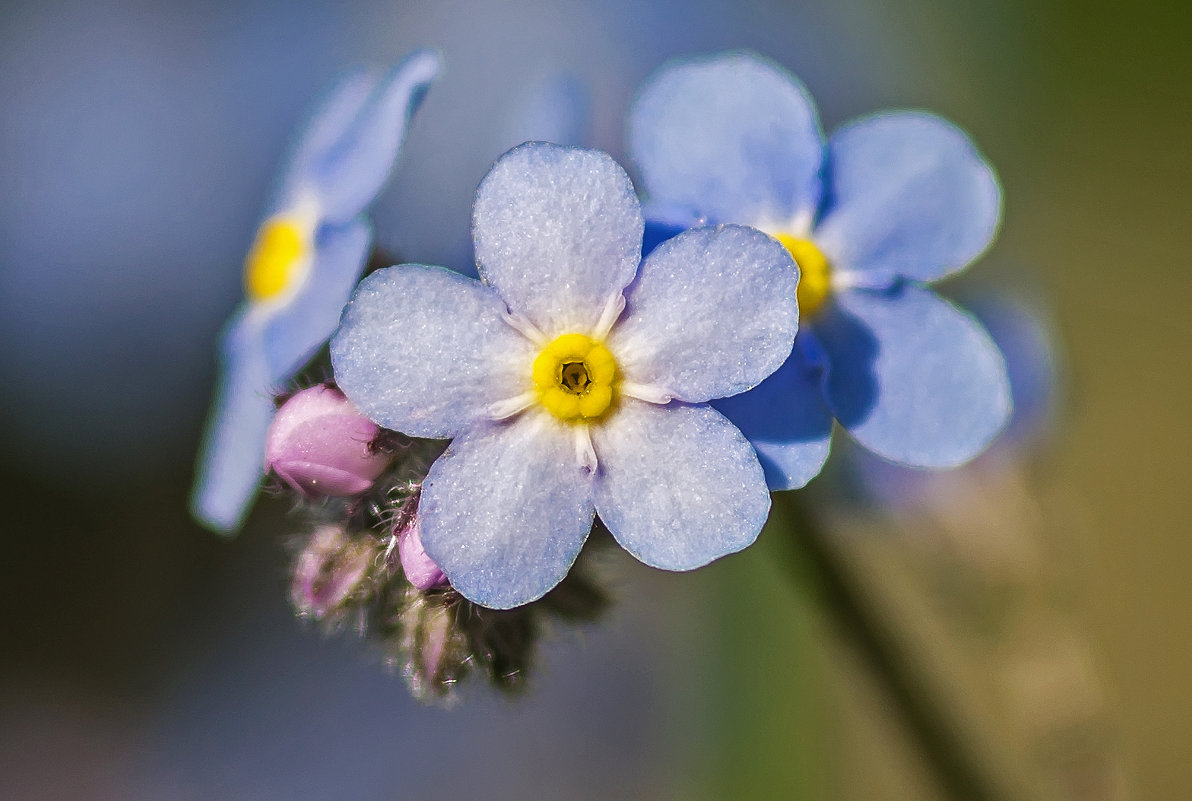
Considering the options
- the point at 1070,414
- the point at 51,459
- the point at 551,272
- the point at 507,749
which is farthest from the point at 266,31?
the point at 551,272

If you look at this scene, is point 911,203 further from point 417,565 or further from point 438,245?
point 438,245

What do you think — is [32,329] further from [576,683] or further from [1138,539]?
[1138,539]

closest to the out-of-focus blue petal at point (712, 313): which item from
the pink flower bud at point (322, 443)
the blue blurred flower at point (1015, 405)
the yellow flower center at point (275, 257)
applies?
the pink flower bud at point (322, 443)

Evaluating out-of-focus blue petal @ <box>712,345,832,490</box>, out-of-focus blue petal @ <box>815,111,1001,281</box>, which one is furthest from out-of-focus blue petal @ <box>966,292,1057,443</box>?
out-of-focus blue petal @ <box>712,345,832,490</box>

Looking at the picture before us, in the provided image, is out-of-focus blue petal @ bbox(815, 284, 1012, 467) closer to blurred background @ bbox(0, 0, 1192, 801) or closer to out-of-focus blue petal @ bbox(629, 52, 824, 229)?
out-of-focus blue petal @ bbox(629, 52, 824, 229)

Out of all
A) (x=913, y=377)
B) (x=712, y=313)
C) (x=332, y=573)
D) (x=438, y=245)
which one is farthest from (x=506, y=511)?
(x=438, y=245)
